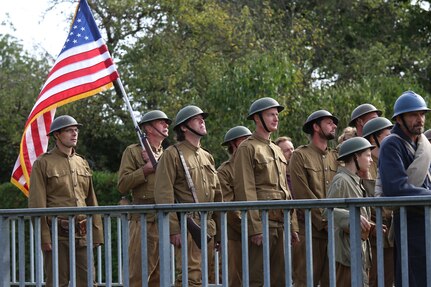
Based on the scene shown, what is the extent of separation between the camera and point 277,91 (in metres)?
22.3

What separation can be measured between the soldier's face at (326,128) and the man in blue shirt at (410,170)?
2481mm

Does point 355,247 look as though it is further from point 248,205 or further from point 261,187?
point 261,187

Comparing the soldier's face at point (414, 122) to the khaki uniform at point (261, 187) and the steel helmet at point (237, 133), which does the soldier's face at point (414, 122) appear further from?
the steel helmet at point (237, 133)

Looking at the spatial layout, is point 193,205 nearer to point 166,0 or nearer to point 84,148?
point 166,0

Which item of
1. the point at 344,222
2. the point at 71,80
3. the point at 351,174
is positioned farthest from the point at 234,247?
the point at 344,222

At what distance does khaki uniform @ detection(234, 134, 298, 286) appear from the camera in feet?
37.1

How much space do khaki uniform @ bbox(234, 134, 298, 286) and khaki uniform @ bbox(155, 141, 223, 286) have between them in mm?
267

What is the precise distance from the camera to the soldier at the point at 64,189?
11.6m

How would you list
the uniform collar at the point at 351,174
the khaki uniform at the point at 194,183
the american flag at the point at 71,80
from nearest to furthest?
the uniform collar at the point at 351,174, the khaki uniform at the point at 194,183, the american flag at the point at 71,80

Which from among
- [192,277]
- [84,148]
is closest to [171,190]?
[192,277]

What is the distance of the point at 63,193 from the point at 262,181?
1950mm

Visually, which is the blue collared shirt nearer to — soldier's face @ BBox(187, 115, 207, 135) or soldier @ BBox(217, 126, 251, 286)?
soldier's face @ BBox(187, 115, 207, 135)

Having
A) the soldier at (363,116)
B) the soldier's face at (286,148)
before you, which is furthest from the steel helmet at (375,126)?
the soldier's face at (286,148)

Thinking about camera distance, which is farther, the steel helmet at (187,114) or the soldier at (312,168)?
the soldier at (312,168)
